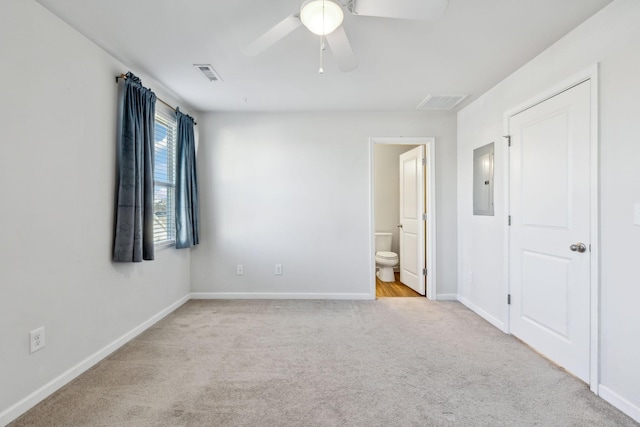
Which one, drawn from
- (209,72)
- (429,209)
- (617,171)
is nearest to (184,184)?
(209,72)

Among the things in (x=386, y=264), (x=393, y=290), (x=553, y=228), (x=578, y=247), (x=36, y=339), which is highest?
(x=553, y=228)

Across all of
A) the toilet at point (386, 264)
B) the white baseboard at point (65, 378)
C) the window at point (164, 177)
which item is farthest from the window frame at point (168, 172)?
the toilet at point (386, 264)

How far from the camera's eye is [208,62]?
8.41 ft

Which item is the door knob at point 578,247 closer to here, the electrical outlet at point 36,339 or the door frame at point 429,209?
the door frame at point 429,209

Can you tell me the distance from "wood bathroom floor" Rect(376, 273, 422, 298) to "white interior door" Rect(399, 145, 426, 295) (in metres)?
0.07

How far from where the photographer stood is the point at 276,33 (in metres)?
1.63

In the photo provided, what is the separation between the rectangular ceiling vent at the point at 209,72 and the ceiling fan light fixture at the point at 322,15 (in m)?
1.40

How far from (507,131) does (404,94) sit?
1.08 metres

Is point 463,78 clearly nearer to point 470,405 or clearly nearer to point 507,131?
point 507,131

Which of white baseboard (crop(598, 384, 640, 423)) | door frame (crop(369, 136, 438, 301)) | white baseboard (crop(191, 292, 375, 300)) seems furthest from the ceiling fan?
white baseboard (crop(191, 292, 375, 300))

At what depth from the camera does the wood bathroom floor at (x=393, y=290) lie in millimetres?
4078

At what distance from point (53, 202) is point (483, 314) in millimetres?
3892

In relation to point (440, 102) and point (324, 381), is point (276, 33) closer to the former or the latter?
point (324, 381)

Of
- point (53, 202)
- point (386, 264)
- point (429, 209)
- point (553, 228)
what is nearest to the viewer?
point (53, 202)
